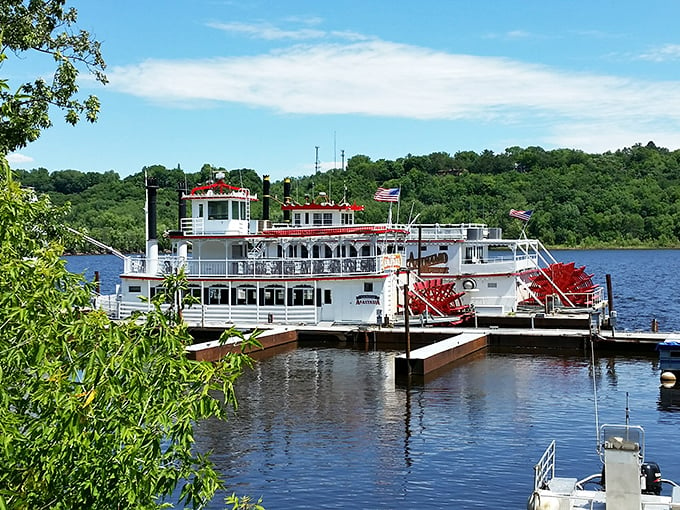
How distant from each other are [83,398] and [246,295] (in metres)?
35.5

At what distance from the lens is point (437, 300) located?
43.3 meters

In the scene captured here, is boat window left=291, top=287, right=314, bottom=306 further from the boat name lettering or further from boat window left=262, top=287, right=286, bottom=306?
the boat name lettering

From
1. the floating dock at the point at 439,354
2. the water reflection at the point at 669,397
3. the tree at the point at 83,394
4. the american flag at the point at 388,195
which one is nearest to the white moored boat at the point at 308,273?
the american flag at the point at 388,195

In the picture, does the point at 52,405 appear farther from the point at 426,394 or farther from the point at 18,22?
the point at 426,394

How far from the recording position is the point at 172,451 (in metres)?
8.34

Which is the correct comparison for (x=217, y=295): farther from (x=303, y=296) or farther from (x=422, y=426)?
(x=422, y=426)

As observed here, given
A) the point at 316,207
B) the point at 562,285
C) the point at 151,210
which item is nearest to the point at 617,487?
the point at 316,207

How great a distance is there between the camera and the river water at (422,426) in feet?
63.1

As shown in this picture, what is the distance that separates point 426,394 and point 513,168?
6617 inches

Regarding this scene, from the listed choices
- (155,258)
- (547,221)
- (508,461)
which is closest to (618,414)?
(508,461)

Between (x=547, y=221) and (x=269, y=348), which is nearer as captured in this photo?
(x=269, y=348)

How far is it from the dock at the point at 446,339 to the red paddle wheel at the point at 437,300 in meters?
1.83

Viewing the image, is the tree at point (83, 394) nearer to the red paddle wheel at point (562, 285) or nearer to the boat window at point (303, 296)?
the boat window at point (303, 296)

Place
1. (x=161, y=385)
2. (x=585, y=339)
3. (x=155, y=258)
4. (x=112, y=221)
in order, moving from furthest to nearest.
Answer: (x=112, y=221) < (x=155, y=258) < (x=585, y=339) < (x=161, y=385)
